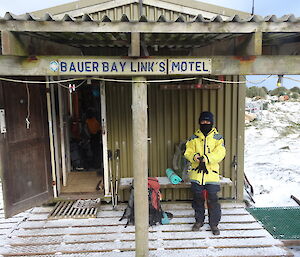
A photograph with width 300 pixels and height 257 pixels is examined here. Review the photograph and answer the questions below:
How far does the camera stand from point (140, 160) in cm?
346

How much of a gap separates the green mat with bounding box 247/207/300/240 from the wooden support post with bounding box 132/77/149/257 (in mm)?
2288

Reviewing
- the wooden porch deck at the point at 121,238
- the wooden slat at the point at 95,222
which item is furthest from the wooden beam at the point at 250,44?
the wooden slat at the point at 95,222

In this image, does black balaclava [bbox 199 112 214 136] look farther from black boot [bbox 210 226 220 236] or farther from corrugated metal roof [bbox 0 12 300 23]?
corrugated metal roof [bbox 0 12 300 23]

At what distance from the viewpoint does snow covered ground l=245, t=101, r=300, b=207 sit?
21.5 ft

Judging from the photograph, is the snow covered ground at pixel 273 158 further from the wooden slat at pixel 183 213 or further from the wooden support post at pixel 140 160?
the wooden support post at pixel 140 160

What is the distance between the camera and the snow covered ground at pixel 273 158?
6.55m

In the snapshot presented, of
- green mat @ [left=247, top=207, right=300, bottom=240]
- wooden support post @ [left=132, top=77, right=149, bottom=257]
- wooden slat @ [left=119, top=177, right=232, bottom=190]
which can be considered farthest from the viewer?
wooden slat @ [left=119, top=177, right=232, bottom=190]

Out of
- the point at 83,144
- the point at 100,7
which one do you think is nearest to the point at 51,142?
the point at 83,144

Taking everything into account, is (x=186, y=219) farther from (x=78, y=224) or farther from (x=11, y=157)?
(x=11, y=157)

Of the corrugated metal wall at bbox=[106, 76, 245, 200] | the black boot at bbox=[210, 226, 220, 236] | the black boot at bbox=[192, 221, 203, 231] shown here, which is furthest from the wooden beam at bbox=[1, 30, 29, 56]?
the black boot at bbox=[210, 226, 220, 236]

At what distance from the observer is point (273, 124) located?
54.6 feet

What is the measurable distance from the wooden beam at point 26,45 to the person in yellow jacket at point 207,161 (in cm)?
241

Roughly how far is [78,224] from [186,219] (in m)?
1.91

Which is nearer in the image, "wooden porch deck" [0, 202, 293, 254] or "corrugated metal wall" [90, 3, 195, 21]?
"wooden porch deck" [0, 202, 293, 254]
